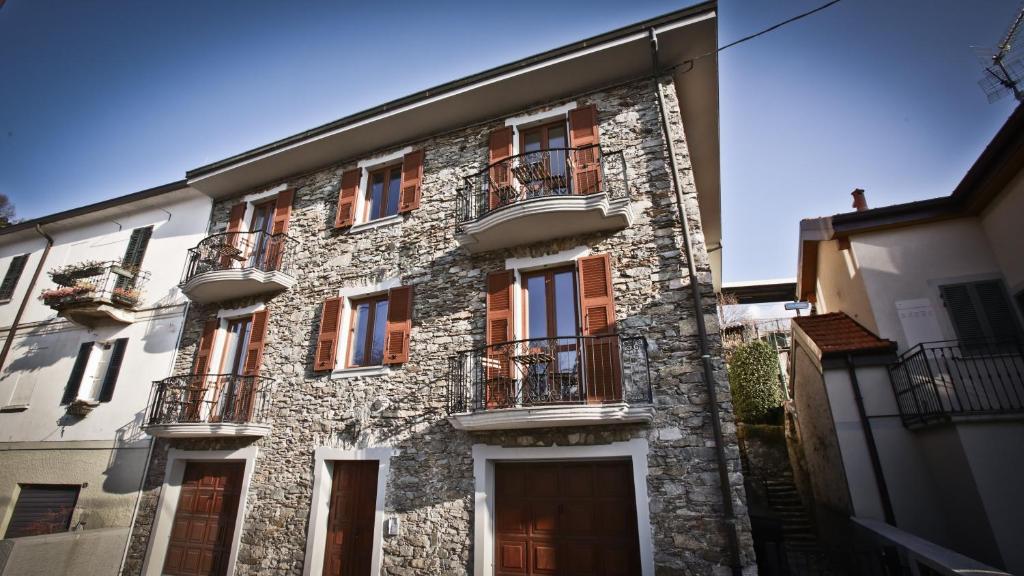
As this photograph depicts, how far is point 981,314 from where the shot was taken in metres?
7.92

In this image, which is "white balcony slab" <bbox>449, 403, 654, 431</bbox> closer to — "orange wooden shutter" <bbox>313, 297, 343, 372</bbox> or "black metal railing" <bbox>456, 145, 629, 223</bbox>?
"black metal railing" <bbox>456, 145, 629, 223</bbox>

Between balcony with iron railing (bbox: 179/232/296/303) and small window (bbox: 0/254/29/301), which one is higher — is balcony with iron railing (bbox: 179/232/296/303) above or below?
below

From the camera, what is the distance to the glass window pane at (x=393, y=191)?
10.6 metres

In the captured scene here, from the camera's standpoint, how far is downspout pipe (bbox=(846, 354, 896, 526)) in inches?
285

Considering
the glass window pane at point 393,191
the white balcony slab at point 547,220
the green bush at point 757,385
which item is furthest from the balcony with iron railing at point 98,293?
the green bush at point 757,385

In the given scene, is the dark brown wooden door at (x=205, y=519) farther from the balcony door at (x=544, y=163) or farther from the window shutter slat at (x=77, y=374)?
the balcony door at (x=544, y=163)

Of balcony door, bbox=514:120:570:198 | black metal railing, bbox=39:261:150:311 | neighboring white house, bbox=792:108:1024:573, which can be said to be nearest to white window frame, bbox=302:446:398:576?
balcony door, bbox=514:120:570:198

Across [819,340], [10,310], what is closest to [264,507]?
[819,340]

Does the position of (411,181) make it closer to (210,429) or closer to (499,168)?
(499,168)

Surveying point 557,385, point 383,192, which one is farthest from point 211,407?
point 557,385

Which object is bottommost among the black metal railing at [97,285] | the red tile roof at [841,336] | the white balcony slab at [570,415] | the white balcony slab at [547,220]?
the white balcony slab at [570,415]

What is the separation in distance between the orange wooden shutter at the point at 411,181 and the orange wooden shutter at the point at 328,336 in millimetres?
2460

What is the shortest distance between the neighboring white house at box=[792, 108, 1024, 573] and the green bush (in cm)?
528

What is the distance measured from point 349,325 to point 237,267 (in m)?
3.72
